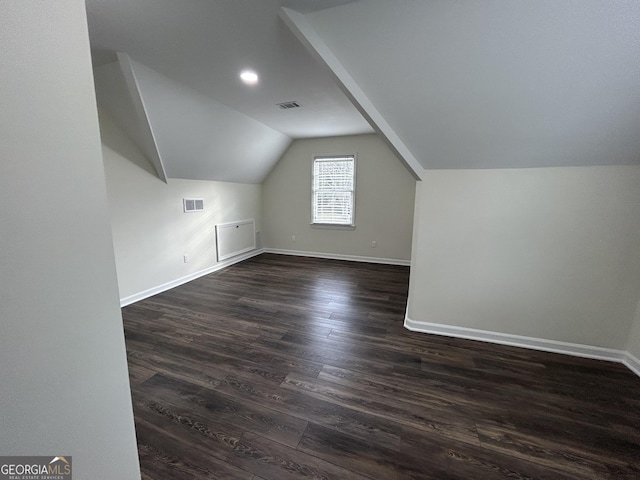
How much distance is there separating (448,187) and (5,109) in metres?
2.47

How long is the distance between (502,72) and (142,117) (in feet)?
10.1

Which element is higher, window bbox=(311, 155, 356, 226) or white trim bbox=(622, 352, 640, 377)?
window bbox=(311, 155, 356, 226)

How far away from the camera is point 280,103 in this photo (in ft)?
9.89

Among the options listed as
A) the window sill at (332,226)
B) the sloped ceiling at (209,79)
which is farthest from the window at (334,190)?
the sloped ceiling at (209,79)

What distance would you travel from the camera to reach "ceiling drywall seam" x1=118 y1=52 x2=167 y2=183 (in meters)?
2.16

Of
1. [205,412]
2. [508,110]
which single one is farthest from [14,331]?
[508,110]

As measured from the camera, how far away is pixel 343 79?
5.58 feet

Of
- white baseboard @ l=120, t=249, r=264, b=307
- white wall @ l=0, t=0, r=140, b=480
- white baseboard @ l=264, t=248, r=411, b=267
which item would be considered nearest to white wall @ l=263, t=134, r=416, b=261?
white baseboard @ l=264, t=248, r=411, b=267

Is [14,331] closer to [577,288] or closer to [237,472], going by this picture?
[237,472]

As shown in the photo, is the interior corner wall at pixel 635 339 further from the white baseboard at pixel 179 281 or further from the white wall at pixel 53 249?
the white baseboard at pixel 179 281

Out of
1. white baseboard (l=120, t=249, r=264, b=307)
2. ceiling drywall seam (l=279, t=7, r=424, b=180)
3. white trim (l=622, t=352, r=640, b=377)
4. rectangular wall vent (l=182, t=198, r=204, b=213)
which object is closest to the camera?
ceiling drywall seam (l=279, t=7, r=424, b=180)

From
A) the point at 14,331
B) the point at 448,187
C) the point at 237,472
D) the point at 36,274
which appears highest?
the point at 448,187

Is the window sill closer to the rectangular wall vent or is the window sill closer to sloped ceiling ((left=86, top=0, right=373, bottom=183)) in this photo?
sloped ceiling ((left=86, top=0, right=373, bottom=183))

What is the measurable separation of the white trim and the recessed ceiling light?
153 inches
